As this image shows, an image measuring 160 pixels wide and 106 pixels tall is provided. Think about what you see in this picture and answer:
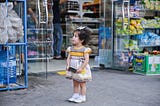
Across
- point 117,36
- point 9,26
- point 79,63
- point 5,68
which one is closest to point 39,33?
point 117,36

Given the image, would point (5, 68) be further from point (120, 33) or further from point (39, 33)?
point (120, 33)

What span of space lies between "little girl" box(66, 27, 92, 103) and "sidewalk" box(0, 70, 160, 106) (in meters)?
0.21

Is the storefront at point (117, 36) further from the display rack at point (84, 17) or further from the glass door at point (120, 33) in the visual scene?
the display rack at point (84, 17)

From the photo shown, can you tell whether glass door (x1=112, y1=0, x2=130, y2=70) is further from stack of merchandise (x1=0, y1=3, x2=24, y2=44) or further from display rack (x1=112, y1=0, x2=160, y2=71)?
stack of merchandise (x1=0, y1=3, x2=24, y2=44)

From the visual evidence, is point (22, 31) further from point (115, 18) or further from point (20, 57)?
point (115, 18)

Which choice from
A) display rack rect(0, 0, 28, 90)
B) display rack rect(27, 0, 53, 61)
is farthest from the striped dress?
display rack rect(27, 0, 53, 61)

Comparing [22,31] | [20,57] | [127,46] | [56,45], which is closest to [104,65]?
[127,46]

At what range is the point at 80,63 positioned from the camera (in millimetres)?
6414

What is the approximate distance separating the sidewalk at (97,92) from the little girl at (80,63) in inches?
8.4

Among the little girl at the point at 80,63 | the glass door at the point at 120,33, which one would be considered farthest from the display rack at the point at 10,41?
the glass door at the point at 120,33

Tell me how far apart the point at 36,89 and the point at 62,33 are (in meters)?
4.31

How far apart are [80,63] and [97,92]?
1.14 metres

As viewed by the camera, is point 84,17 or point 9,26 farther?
point 84,17

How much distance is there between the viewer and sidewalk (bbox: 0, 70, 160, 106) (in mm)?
6463
